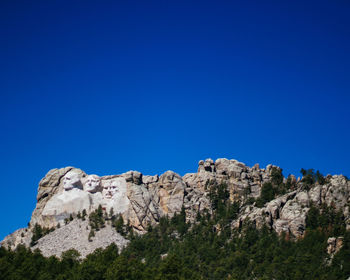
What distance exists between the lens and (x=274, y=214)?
527 feet

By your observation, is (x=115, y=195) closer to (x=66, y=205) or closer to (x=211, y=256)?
(x=66, y=205)

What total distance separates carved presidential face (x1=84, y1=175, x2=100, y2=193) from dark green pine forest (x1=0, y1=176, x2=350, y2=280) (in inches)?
700

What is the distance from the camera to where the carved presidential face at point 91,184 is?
193 metres

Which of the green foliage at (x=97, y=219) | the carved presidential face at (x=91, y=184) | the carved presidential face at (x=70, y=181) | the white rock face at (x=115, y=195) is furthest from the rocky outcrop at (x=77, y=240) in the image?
the carved presidential face at (x=70, y=181)

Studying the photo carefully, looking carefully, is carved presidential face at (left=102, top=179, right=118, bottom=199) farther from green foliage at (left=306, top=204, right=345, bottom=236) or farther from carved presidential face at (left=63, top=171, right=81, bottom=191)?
green foliage at (left=306, top=204, right=345, bottom=236)

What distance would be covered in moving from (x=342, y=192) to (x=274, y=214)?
56.2 ft

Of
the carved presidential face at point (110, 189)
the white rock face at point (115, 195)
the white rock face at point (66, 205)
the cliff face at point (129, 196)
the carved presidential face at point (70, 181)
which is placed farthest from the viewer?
the carved presidential face at point (70, 181)

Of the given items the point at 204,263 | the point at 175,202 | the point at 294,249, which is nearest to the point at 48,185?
the point at 175,202

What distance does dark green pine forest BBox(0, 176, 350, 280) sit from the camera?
132 meters

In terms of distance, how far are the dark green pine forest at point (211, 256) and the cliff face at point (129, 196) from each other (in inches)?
263

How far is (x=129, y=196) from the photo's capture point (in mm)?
190250

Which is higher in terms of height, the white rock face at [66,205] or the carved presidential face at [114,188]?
the carved presidential face at [114,188]

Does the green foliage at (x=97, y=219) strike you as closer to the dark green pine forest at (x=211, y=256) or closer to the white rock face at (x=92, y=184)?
the dark green pine forest at (x=211, y=256)

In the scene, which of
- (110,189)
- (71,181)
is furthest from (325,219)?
(71,181)
